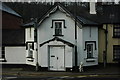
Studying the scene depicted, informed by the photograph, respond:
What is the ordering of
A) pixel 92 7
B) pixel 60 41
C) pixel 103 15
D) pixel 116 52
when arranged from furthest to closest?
1. pixel 92 7
2. pixel 103 15
3. pixel 116 52
4. pixel 60 41

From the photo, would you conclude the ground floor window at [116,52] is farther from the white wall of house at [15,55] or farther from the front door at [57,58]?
the white wall of house at [15,55]

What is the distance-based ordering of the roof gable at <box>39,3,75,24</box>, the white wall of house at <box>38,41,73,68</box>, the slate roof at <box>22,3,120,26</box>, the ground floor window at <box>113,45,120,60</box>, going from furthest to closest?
the slate roof at <box>22,3,120,26</box>
the ground floor window at <box>113,45,120,60</box>
the roof gable at <box>39,3,75,24</box>
the white wall of house at <box>38,41,73,68</box>

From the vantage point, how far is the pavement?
23.2 meters

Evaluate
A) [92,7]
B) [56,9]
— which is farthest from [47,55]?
[92,7]

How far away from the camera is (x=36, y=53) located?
2689 centimetres

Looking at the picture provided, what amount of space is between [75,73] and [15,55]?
809cm

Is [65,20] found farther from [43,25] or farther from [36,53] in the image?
[36,53]

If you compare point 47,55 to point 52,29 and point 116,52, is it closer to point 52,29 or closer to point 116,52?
point 52,29

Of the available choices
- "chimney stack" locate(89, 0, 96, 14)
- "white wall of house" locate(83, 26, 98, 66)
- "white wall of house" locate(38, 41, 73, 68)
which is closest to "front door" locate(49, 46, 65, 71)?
"white wall of house" locate(38, 41, 73, 68)

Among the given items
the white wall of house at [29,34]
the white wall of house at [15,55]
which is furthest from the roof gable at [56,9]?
the white wall of house at [15,55]

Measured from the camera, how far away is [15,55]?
29594 mm

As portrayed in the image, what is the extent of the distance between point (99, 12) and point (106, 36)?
3.36 metres

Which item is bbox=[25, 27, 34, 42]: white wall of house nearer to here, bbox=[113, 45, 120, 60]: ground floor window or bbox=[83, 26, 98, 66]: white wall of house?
→ bbox=[83, 26, 98, 66]: white wall of house

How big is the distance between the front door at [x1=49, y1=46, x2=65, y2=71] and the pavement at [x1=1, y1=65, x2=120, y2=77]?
3.87 feet
